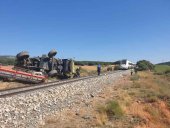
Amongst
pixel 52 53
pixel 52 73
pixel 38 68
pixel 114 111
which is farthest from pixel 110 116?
pixel 52 53

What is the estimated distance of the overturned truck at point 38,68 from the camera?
25.4 m

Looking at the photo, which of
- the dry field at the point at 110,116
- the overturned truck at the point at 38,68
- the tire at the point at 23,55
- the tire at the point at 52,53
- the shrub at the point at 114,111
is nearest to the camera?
the dry field at the point at 110,116

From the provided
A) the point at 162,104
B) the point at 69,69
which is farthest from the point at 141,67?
the point at 162,104

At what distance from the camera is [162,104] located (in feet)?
74.2

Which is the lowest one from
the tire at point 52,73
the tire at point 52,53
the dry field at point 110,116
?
the dry field at point 110,116

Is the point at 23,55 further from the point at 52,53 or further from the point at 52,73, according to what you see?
the point at 52,73

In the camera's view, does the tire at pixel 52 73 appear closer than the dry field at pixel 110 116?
No

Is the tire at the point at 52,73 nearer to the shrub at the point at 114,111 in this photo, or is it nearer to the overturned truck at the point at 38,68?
the overturned truck at the point at 38,68

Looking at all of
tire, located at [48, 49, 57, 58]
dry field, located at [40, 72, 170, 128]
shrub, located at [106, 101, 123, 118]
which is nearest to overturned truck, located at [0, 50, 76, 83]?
tire, located at [48, 49, 57, 58]

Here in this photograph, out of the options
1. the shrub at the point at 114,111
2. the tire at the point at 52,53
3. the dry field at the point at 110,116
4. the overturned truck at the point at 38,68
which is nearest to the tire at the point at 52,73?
the overturned truck at the point at 38,68

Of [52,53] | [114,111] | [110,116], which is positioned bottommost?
[110,116]

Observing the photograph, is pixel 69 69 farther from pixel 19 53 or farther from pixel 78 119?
pixel 78 119

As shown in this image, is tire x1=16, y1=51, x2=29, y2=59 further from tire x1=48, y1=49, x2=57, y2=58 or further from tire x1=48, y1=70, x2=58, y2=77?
tire x1=48, y1=70, x2=58, y2=77

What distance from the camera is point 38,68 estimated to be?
1271 inches
